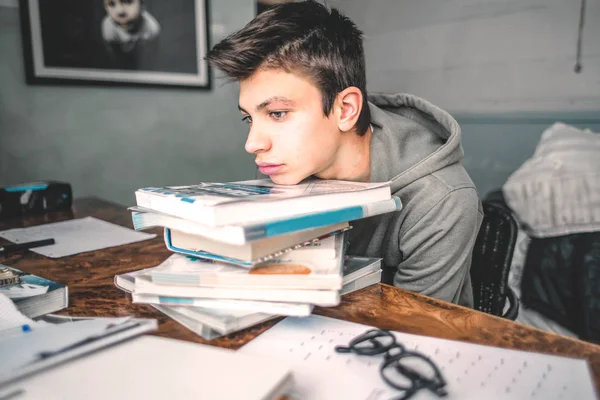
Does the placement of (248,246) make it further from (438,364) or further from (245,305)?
(438,364)

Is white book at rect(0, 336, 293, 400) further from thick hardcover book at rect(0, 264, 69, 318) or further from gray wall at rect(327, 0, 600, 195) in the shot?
gray wall at rect(327, 0, 600, 195)

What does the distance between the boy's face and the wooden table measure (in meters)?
0.30

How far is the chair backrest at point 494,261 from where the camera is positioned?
934mm

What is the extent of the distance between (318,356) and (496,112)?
2.16 m

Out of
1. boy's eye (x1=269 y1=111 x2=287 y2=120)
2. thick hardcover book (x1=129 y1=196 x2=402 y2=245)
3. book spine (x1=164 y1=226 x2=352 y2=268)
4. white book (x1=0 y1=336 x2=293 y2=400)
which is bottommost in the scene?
white book (x1=0 y1=336 x2=293 y2=400)

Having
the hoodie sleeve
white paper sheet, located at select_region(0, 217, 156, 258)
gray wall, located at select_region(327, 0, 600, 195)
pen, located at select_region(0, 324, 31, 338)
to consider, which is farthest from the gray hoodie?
gray wall, located at select_region(327, 0, 600, 195)

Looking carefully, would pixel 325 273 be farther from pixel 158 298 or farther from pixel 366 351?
pixel 158 298

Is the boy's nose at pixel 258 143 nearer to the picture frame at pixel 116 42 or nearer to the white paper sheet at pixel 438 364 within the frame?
the white paper sheet at pixel 438 364

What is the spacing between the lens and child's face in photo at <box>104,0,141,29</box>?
1.98m

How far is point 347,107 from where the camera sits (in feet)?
3.14

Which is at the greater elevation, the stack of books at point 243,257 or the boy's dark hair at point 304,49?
the boy's dark hair at point 304,49

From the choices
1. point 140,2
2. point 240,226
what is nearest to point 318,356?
point 240,226

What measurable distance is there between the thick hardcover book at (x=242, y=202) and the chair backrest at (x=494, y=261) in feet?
1.45

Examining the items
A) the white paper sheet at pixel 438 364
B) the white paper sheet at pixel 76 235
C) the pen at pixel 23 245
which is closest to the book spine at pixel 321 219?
the white paper sheet at pixel 438 364
